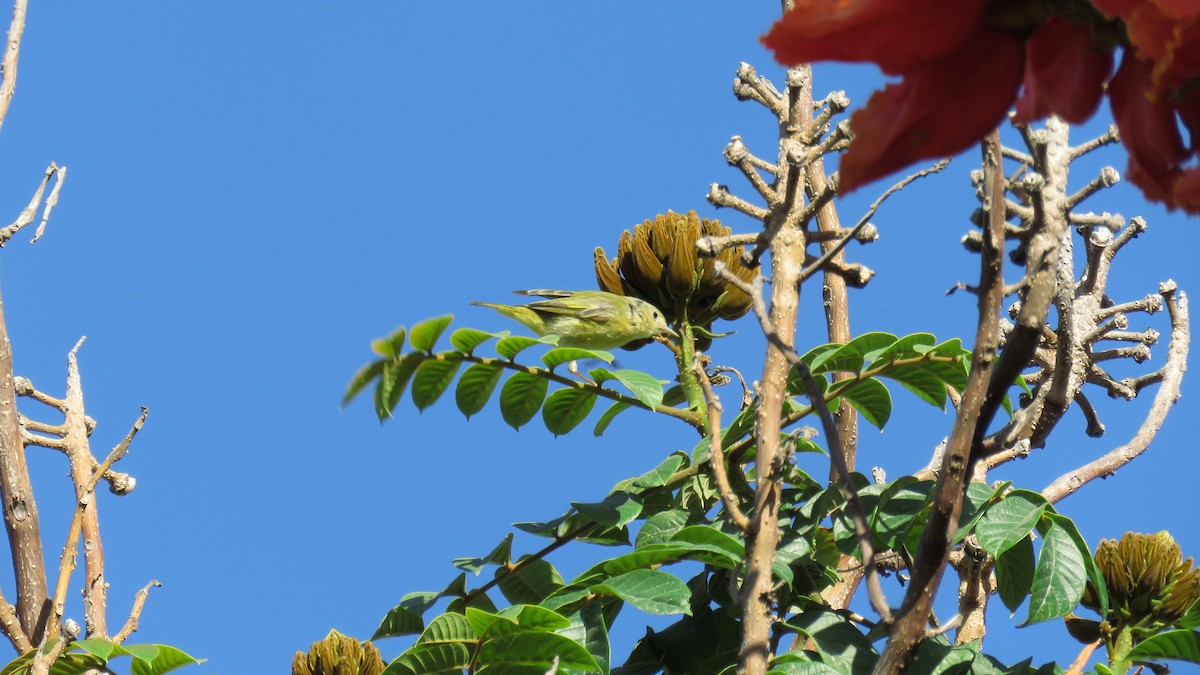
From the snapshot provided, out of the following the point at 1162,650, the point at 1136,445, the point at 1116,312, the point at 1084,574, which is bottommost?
the point at 1162,650

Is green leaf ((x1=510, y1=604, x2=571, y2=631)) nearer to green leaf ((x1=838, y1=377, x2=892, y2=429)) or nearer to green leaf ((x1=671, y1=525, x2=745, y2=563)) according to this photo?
green leaf ((x1=671, y1=525, x2=745, y2=563))

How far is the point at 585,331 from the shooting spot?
15.6 feet

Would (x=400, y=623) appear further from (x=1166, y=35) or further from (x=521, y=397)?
(x=1166, y=35)

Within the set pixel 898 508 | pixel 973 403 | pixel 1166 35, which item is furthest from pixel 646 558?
pixel 1166 35

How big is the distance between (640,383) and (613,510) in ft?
1.00

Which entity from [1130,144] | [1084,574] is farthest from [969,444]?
[1084,574]

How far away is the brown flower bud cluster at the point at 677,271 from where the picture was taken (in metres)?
3.77

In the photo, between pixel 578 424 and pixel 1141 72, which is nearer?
pixel 1141 72

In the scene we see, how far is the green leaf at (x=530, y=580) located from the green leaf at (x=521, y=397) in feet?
1.22

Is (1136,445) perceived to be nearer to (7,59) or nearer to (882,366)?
(882,366)

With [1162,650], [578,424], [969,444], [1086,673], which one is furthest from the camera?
[578,424]

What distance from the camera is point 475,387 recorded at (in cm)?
310

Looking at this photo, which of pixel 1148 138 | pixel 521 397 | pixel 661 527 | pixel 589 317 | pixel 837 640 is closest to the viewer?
pixel 1148 138

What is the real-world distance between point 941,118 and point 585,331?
3890 mm
